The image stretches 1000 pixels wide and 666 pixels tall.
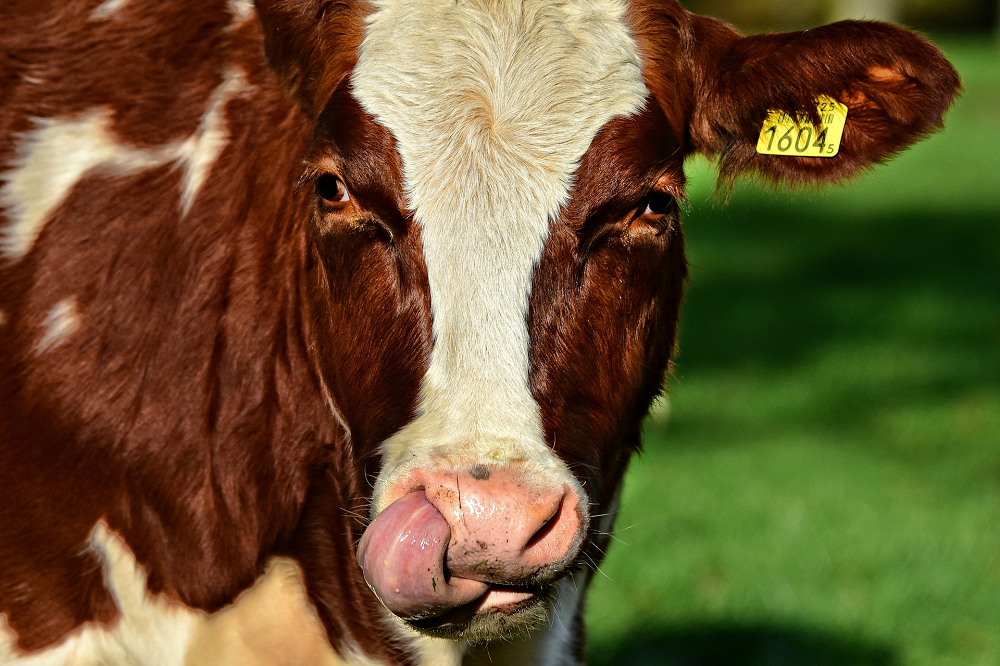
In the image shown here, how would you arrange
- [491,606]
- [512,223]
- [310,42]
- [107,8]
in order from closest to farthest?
[491,606] < [512,223] < [310,42] < [107,8]

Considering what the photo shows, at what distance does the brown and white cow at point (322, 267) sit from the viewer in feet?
8.70

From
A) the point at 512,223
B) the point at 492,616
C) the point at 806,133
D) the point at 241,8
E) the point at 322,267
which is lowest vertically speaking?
the point at 492,616

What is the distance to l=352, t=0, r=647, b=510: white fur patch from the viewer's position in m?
2.47

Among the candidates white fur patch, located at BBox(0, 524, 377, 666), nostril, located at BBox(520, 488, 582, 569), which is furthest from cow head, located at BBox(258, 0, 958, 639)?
white fur patch, located at BBox(0, 524, 377, 666)

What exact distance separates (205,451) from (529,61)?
115 cm

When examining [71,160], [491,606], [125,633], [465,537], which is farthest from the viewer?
[71,160]

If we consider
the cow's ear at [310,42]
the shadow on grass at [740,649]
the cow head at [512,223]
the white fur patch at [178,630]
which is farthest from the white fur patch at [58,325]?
the shadow on grass at [740,649]

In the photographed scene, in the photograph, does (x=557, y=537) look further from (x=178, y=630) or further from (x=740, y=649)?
(x=740, y=649)

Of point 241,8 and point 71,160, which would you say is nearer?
point 71,160

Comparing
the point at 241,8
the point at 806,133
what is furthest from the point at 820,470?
the point at 241,8

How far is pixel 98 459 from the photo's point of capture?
9.71 ft

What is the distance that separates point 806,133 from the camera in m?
3.19

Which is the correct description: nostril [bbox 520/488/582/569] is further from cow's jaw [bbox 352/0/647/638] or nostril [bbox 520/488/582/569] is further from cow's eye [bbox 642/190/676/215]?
cow's eye [bbox 642/190/676/215]

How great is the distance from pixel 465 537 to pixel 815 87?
1.46 metres
